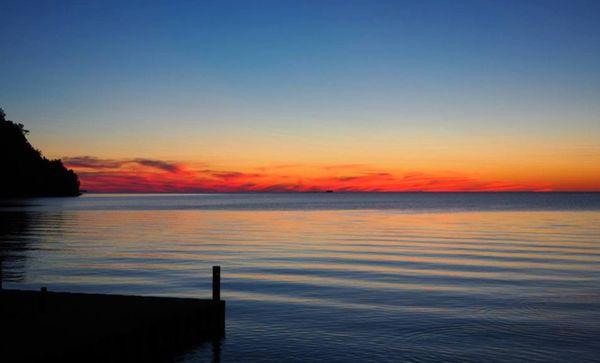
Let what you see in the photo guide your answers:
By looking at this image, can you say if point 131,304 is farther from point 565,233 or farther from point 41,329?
point 565,233

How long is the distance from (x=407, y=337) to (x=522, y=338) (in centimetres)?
398

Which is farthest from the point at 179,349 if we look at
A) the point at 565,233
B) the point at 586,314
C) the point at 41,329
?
the point at 565,233

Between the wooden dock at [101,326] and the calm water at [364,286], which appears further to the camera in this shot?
the calm water at [364,286]

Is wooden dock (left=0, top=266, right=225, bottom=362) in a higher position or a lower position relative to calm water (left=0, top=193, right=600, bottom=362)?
higher

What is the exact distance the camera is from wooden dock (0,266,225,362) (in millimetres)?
12625

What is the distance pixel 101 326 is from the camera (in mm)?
14516

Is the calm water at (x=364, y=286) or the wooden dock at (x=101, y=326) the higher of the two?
the wooden dock at (x=101, y=326)

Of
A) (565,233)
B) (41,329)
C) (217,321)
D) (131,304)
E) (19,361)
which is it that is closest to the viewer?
(19,361)

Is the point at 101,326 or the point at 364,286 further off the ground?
the point at 101,326

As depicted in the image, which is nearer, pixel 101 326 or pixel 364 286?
pixel 101 326

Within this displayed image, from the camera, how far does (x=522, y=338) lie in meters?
18.5

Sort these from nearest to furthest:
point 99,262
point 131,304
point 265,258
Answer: point 131,304, point 99,262, point 265,258

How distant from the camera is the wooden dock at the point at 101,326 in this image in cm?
1262

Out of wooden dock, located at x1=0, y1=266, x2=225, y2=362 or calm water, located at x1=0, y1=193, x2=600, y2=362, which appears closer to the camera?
wooden dock, located at x1=0, y1=266, x2=225, y2=362
